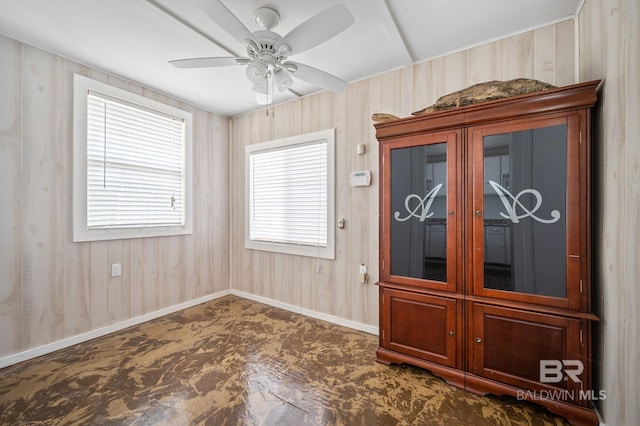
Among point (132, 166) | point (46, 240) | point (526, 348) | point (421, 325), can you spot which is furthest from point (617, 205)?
point (46, 240)

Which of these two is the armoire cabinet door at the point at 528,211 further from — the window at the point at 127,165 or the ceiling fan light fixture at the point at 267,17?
the window at the point at 127,165

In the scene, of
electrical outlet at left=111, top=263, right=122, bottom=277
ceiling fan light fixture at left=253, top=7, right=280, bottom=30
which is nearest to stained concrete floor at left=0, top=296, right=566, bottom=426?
electrical outlet at left=111, top=263, right=122, bottom=277

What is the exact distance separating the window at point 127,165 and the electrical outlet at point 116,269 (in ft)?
0.98

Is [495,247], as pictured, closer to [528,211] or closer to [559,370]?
[528,211]

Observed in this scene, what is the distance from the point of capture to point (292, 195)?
346cm

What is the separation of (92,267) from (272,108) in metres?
2.70

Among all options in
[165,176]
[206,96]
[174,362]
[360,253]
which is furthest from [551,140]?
[165,176]

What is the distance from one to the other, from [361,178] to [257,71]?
1455 mm

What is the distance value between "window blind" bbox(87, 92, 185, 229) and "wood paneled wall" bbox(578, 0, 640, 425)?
3926 millimetres

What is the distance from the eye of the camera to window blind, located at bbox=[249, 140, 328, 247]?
3.20m

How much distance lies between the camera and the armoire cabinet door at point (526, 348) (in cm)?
159

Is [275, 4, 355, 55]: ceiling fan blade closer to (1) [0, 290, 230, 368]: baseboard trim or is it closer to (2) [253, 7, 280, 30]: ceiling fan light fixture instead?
(2) [253, 7, 280, 30]: ceiling fan light fixture

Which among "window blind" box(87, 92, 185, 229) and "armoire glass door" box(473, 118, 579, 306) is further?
"window blind" box(87, 92, 185, 229)

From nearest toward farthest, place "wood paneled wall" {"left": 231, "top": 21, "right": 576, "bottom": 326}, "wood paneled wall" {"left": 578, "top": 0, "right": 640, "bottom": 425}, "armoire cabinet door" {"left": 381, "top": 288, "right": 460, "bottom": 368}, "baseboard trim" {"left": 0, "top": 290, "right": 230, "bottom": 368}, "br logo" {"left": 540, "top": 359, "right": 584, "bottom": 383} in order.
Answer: "wood paneled wall" {"left": 578, "top": 0, "right": 640, "bottom": 425}
"br logo" {"left": 540, "top": 359, "right": 584, "bottom": 383}
"armoire cabinet door" {"left": 381, "top": 288, "right": 460, "bottom": 368}
"wood paneled wall" {"left": 231, "top": 21, "right": 576, "bottom": 326}
"baseboard trim" {"left": 0, "top": 290, "right": 230, "bottom": 368}
